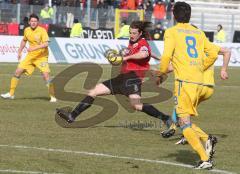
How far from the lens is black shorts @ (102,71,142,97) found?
488 inches

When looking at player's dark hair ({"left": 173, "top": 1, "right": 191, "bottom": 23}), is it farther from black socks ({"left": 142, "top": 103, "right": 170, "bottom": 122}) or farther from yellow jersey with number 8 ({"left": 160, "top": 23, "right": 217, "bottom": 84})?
black socks ({"left": 142, "top": 103, "right": 170, "bottom": 122})

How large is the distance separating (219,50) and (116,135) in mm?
2963

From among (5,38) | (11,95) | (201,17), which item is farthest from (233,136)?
(201,17)

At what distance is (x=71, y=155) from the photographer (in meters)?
9.77

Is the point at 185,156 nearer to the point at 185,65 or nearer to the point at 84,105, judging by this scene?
the point at 185,65

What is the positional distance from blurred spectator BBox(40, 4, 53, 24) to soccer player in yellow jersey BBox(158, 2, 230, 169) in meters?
28.6

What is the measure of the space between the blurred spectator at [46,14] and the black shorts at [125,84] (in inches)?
Answer: 994

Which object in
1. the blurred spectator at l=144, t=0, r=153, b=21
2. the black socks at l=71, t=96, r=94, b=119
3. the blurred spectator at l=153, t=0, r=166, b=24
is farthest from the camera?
the blurred spectator at l=153, t=0, r=166, b=24

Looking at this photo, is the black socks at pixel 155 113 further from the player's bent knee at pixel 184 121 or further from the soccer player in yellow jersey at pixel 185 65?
the player's bent knee at pixel 184 121

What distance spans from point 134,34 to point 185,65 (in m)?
3.24

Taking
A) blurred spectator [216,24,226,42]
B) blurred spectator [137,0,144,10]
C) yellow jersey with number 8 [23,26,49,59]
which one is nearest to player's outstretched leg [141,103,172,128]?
yellow jersey with number 8 [23,26,49,59]

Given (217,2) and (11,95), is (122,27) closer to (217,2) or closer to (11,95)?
(217,2)

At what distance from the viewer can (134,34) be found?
1224 cm

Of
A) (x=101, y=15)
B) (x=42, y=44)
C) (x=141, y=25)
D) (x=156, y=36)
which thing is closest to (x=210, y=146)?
(x=141, y=25)
